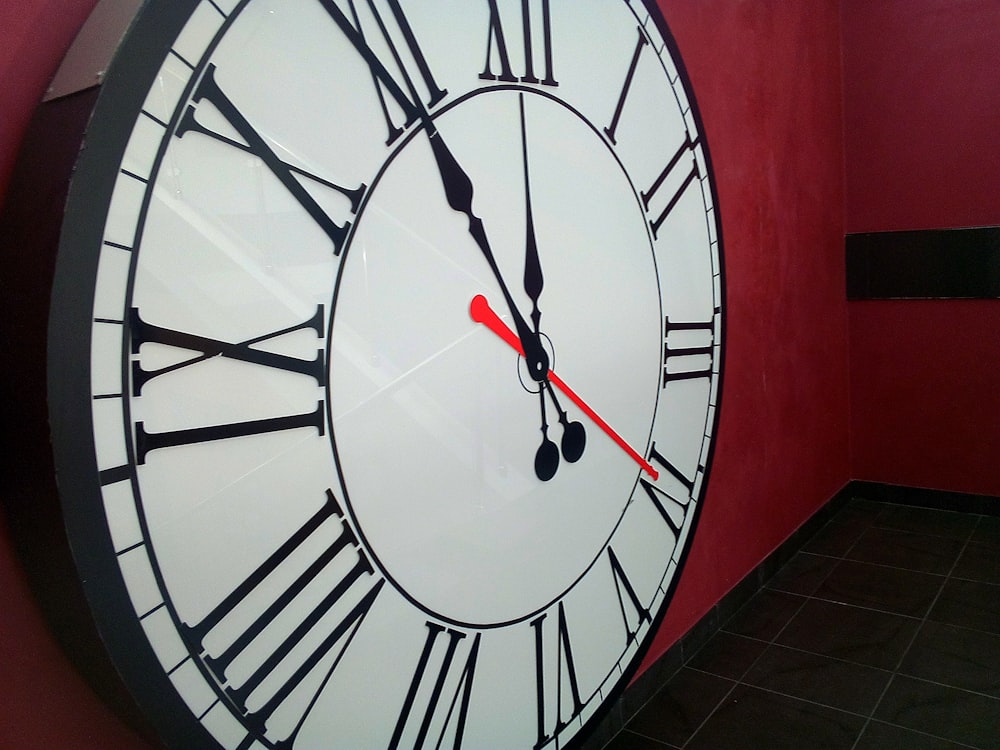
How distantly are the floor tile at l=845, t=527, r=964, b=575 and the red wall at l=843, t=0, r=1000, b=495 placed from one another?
44cm

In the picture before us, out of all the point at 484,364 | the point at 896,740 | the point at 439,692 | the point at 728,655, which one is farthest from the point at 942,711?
the point at 484,364

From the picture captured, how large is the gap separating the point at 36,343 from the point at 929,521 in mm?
3373

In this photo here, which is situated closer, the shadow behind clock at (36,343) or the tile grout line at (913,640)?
the shadow behind clock at (36,343)

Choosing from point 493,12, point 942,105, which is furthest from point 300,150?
point 942,105

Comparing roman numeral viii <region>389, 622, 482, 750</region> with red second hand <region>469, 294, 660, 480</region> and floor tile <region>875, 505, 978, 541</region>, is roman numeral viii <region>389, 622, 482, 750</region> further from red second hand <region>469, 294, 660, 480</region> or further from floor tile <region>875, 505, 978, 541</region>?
floor tile <region>875, 505, 978, 541</region>

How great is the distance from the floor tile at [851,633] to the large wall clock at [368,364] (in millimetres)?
678

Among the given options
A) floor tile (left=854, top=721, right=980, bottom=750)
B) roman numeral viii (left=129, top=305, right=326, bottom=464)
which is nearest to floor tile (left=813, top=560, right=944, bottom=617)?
floor tile (left=854, top=721, right=980, bottom=750)

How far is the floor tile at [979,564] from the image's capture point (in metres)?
2.67

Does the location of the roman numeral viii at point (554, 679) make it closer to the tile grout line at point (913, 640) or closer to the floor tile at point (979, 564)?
Result: the tile grout line at point (913, 640)

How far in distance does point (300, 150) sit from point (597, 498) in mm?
1031

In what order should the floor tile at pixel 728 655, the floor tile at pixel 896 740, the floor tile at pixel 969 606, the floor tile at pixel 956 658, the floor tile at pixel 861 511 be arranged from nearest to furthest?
the floor tile at pixel 896 740 → the floor tile at pixel 956 658 → the floor tile at pixel 728 655 → the floor tile at pixel 969 606 → the floor tile at pixel 861 511

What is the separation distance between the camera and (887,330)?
11.3 ft

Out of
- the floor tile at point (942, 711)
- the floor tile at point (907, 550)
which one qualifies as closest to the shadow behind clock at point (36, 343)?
the floor tile at point (942, 711)

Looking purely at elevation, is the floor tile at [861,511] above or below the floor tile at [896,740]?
below
